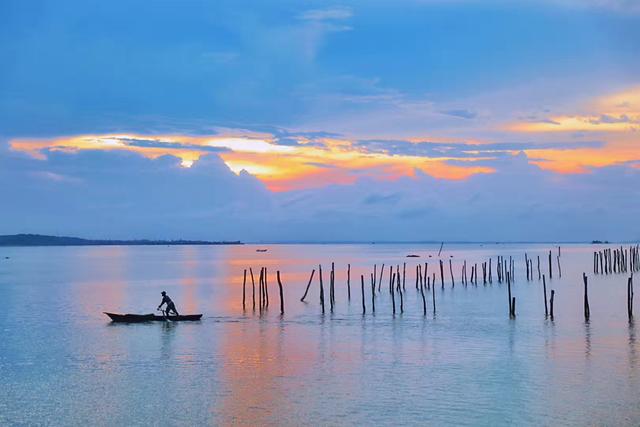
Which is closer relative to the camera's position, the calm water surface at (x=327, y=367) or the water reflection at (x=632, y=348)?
the calm water surface at (x=327, y=367)

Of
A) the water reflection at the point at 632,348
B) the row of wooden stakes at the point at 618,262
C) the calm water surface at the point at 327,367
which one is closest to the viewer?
the calm water surface at the point at 327,367

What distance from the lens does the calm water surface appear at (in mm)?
17281

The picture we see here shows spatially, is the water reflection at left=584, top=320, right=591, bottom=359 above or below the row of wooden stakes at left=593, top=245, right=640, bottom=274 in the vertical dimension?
below

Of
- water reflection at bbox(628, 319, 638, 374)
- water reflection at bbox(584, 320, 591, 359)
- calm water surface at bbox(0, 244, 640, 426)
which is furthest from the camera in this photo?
water reflection at bbox(584, 320, 591, 359)

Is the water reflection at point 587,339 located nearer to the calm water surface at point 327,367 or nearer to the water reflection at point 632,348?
the calm water surface at point 327,367

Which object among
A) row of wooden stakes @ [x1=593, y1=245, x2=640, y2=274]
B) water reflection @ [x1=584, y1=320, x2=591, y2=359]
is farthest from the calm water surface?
row of wooden stakes @ [x1=593, y1=245, x2=640, y2=274]

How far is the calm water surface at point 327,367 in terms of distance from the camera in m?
17.3

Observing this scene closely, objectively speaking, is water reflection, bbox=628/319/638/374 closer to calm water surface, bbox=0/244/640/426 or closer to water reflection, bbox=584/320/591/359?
calm water surface, bbox=0/244/640/426

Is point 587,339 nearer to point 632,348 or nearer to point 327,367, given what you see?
point 632,348

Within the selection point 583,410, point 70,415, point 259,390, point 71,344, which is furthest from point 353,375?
point 71,344

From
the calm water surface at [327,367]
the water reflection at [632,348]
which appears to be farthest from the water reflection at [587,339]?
the water reflection at [632,348]

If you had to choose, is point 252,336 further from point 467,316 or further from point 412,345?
point 467,316

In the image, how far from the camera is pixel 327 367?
2273cm

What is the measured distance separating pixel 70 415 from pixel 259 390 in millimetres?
4909
